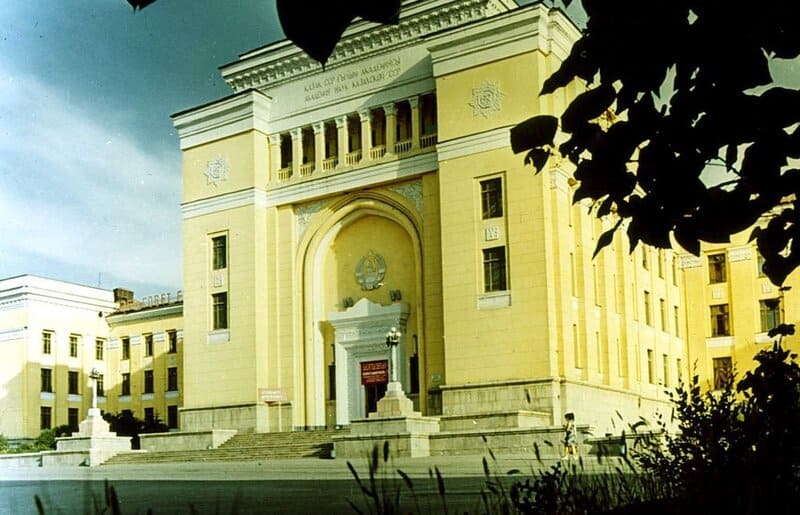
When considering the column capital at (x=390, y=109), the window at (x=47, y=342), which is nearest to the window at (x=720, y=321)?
the column capital at (x=390, y=109)

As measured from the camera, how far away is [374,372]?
34219 millimetres

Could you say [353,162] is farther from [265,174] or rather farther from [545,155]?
[545,155]

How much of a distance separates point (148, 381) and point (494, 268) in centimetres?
2677

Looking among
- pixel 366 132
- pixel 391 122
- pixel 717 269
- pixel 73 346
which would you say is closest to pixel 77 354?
pixel 73 346

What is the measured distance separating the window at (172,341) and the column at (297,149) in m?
17.9

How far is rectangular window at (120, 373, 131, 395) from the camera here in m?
52.1

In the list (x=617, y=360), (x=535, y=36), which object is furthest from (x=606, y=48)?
(x=617, y=360)

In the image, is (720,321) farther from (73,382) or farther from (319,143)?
(73,382)

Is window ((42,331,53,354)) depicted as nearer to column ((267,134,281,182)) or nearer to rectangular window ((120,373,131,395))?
rectangular window ((120,373,131,395))

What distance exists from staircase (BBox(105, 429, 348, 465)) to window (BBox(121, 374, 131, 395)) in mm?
19285

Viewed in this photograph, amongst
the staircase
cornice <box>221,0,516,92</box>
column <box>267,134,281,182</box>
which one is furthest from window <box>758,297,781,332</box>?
column <box>267,134,281,182</box>

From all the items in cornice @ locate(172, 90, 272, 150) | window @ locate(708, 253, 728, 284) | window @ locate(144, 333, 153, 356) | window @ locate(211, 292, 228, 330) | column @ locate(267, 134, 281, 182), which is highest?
cornice @ locate(172, 90, 272, 150)

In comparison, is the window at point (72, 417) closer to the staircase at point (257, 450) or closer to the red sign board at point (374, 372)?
the staircase at point (257, 450)

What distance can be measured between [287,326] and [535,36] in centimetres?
1332
